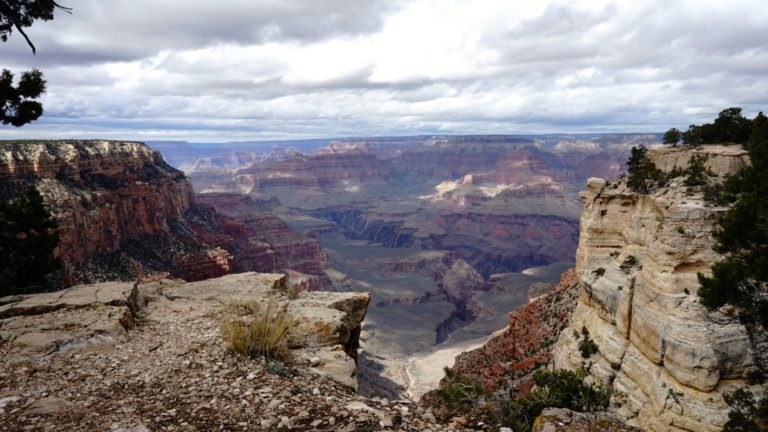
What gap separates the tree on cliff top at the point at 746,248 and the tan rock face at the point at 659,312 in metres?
1.59

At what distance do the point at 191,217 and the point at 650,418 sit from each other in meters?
67.6

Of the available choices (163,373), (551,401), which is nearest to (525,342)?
(551,401)

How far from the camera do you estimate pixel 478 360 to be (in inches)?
1351

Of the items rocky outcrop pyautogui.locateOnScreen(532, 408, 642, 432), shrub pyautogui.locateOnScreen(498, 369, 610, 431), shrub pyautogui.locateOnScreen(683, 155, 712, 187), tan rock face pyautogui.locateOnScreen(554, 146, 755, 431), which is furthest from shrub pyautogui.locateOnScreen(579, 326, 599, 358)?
rocky outcrop pyautogui.locateOnScreen(532, 408, 642, 432)

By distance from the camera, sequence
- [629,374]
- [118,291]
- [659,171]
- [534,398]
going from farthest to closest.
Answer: [659,171]
[629,374]
[118,291]
[534,398]

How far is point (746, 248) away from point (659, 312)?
8.06 meters

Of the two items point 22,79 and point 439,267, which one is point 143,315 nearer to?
point 22,79

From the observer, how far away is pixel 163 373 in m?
6.41

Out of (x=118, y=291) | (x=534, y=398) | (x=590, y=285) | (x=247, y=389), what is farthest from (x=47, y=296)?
(x=590, y=285)

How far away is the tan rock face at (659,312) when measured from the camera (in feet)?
48.7

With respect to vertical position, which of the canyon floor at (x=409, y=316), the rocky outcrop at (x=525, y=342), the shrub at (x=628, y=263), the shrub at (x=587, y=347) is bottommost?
the canyon floor at (x=409, y=316)

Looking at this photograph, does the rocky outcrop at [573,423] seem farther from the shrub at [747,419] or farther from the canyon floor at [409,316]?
the canyon floor at [409,316]

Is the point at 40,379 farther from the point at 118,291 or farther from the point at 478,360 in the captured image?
the point at 478,360

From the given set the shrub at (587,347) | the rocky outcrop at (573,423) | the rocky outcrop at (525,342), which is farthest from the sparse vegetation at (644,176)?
the rocky outcrop at (573,423)
